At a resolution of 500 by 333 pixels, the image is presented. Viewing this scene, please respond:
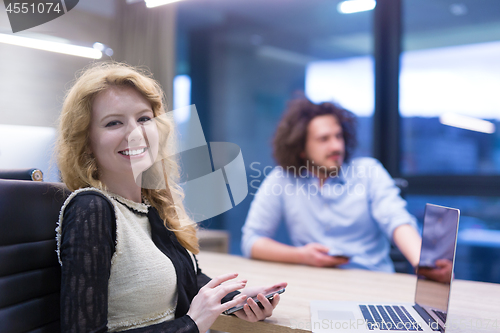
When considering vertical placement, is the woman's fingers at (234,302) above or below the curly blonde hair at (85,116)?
below

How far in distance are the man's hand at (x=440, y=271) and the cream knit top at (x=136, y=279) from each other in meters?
0.72

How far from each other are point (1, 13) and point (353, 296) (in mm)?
2234

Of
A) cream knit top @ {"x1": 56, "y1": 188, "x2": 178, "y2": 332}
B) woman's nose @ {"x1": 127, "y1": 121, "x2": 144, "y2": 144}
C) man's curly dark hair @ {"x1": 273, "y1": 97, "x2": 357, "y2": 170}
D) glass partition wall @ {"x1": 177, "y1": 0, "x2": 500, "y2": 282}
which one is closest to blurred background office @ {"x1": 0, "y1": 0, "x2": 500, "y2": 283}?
glass partition wall @ {"x1": 177, "y1": 0, "x2": 500, "y2": 282}

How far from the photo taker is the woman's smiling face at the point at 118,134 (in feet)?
3.48

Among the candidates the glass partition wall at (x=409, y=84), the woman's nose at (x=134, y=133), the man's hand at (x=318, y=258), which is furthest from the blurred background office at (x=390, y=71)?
the woman's nose at (x=134, y=133)

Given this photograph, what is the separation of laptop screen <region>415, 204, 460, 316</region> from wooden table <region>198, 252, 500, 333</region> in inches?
3.3

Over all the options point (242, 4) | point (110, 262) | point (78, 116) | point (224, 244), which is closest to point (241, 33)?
point (242, 4)

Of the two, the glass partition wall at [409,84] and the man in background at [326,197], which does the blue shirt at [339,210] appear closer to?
the man in background at [326,197]

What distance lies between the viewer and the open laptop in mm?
1023

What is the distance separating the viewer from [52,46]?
240 centimetres

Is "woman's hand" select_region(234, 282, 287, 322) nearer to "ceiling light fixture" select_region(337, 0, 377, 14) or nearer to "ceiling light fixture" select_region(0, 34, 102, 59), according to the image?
"ceiling light fixture" select_region(0, 34, 102, 59)


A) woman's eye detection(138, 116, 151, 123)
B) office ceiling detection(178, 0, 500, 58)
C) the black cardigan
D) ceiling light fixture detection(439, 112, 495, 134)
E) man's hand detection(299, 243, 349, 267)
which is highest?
office ceiling detection(178, 0, 500, 58)

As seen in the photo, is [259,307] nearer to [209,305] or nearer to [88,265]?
[209,305]

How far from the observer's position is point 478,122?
2.97 metres
